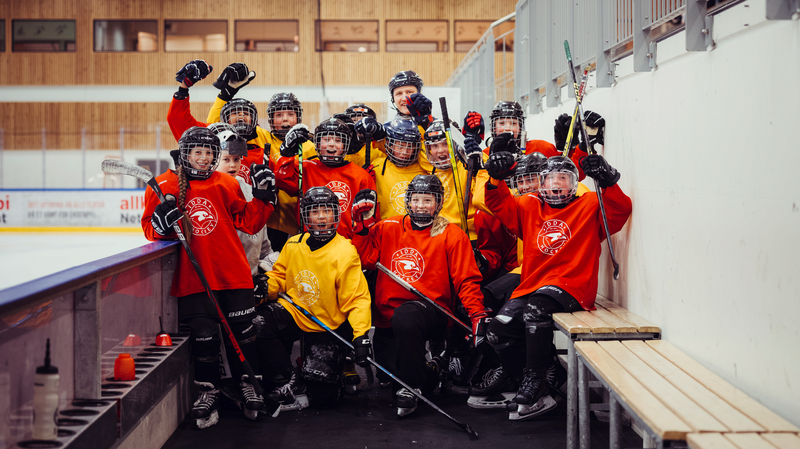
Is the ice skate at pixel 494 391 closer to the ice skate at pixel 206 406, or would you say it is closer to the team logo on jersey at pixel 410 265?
the team logo on jersey at pixel 410 265

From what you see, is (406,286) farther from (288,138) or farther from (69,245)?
(69,245)

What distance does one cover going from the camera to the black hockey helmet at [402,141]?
11.2ft

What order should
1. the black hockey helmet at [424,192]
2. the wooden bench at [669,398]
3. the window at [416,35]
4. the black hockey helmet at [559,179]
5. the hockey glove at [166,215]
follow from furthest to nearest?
the window at [416,35]
the black hockey helmet at [424,192]
the black hockey helmet at [559,179]
the hockey glove at [166,215]
the wooden bench at [669,398]

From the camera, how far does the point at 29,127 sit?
1300 centimetres

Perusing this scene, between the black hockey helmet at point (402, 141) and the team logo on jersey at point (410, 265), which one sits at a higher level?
the black hockey helmet at point (402, 141)


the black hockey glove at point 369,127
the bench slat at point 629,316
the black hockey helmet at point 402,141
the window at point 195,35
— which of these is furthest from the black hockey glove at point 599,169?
the window at point 195,35

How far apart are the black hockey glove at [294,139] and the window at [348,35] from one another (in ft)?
36.0

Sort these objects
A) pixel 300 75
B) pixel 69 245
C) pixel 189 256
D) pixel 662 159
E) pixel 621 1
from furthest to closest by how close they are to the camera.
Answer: pixel 300 75 → pixel 69 245 → pixel 621 1 → pixel 189 256 → pixel 662 159

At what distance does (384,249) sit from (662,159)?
4.55ft

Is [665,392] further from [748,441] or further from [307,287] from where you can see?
[307,287]

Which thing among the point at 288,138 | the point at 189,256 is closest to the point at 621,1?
the point at 288,138

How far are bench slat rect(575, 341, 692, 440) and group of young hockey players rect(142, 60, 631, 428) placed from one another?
61 cm

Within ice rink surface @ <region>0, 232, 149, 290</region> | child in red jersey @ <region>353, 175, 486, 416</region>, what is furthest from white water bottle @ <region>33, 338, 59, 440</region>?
ice rink surface @ <region>0, 232, 149, 290</region>

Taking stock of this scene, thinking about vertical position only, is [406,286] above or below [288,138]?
below
